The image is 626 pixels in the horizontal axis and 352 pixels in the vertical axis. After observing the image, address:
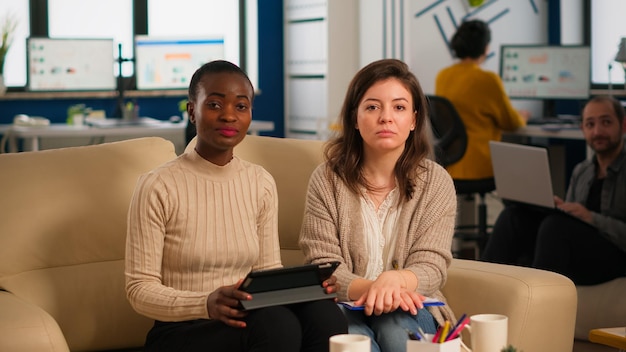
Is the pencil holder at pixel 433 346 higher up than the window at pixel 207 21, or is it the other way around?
the window at pixel 207 21

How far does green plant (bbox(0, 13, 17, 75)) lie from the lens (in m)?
6.36

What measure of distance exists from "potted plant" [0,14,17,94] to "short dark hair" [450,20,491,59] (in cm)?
294

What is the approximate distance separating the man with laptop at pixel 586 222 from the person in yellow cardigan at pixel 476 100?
1.20 metres

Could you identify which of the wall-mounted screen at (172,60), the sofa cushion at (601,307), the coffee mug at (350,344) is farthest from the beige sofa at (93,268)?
the wall-mounted screen at (172,60)

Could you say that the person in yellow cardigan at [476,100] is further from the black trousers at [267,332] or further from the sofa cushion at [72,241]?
the black trousers at [267,332]

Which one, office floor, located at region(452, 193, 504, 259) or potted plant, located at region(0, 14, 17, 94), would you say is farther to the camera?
potted plant, located at region(0, 14, 17, 94)

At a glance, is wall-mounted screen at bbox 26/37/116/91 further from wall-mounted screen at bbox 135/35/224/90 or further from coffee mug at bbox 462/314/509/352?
coffee mug at bbox 462/314/509/352

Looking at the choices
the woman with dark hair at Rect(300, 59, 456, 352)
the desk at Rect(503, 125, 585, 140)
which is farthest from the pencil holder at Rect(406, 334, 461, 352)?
the desk at Rect(503, 125, 585, 140)

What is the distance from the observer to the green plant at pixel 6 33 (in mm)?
6355

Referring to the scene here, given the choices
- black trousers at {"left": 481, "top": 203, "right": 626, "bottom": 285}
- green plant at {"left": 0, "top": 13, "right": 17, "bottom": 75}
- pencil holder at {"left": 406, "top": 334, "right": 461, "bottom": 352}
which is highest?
green plant at {"left": 0, "top": 13, "right": 17, "bottom": 75}

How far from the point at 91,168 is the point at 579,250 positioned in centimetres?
176

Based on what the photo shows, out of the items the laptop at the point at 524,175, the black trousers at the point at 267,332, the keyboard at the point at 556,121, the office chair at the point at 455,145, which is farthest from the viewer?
the keyboard at the point at 556,121

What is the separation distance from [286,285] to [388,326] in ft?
1.18

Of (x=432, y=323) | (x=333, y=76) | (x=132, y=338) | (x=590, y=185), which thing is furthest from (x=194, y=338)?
(x=333, y=76)
